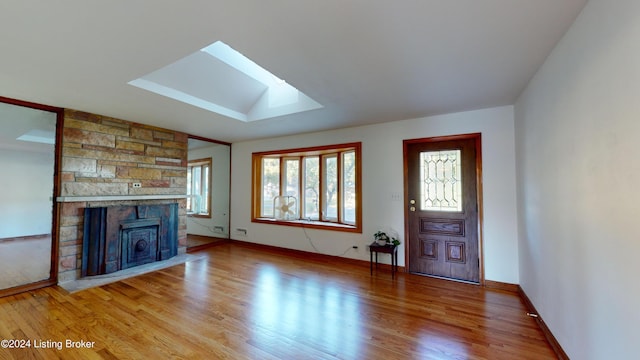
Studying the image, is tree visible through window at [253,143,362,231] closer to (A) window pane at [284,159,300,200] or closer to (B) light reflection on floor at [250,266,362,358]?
(A) window pane at [284,159,300,200]

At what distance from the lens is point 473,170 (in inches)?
134

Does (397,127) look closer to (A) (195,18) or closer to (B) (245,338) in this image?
(A) (195,18)

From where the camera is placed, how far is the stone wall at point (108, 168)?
10.9 ft

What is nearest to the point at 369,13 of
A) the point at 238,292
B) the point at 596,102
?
the point at 596,102

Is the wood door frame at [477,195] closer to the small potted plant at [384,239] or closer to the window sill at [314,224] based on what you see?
the small potted plant at [384,239]

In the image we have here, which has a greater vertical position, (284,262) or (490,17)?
(490,17)

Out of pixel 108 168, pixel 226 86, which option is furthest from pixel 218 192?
pixel 226 86

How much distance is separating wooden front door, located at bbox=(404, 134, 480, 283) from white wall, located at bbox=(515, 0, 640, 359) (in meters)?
1.11

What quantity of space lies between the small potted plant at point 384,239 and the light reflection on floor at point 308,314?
1063mm

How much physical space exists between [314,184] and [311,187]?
10cm

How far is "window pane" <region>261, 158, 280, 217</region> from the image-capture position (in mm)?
5516

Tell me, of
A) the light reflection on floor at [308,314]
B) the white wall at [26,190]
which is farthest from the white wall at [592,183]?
the white wall at [26,190]

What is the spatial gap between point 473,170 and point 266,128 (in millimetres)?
3281

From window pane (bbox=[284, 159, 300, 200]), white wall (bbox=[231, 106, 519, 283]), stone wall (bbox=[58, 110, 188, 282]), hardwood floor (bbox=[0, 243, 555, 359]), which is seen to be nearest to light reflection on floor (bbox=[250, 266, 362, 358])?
hardwood floor (bbox=[0, 243, 555, 359])
